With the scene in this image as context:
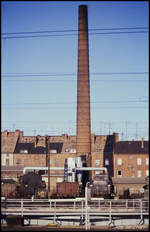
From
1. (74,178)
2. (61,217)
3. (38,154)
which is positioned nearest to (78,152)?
(74,178)

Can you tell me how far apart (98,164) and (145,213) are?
3128 cm

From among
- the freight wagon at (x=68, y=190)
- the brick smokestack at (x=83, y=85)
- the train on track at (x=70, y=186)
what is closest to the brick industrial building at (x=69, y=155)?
the train on track at (x=70, y=186)

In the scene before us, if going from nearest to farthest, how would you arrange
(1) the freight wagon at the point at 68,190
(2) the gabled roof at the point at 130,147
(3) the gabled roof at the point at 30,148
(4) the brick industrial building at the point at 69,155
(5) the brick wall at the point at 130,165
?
(1) the freight wagon at the point at 68,190 → (4) the brick industrial building at the point at 69,155 → (5) the brick wall at the point at 130,165 → (2) the gabled roof at the point at 130,147 → (3) the gabled roof at the point at 30,148

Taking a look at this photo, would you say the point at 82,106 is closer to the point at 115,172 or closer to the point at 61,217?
the point at 61,217

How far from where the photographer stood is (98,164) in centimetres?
5278

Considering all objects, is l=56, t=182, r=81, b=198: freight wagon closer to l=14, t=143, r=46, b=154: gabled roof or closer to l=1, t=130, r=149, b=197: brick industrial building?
l=1, t=130, r=149, b=197: brick industrial building

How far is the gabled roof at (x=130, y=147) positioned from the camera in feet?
171

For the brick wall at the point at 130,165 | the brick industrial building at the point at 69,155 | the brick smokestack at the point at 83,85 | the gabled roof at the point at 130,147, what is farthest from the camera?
the gabled roof at the point at 130,147

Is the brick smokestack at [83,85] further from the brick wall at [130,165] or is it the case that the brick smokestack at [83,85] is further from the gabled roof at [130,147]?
the gabled roof at [130,147]

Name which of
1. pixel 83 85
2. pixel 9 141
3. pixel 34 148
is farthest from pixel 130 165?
pixel 83 85

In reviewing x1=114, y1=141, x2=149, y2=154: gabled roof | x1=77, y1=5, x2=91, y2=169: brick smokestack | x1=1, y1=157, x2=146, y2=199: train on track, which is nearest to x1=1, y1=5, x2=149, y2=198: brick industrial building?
x1=114, y1=141, x2=149, y2=154: gabled roof

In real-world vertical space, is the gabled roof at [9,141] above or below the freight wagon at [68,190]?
above

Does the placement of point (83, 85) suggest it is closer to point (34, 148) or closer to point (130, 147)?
point (130, 147)

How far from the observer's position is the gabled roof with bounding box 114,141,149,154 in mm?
A: 52219
